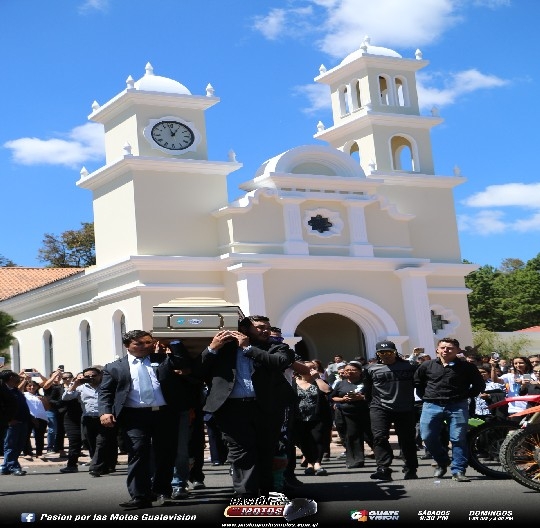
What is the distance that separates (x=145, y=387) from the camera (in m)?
9.62

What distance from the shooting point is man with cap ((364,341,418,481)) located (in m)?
12.0

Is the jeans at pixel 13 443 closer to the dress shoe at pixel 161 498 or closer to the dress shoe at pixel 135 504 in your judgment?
the dress shoe at pixel 161 498

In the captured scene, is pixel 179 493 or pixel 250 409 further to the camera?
pixel 179 493

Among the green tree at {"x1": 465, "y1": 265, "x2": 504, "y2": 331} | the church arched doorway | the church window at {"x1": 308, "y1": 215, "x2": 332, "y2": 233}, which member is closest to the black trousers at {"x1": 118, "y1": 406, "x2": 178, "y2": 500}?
the church window at {"x1": 308, "y1": 215, "x2": 332, "y2": 233}

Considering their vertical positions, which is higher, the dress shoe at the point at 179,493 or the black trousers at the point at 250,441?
the black trousers at the point at 250,441

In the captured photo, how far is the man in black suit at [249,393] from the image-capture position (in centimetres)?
904

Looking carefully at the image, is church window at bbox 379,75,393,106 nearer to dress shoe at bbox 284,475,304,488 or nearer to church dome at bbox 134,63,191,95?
church dome at bbox 134,63,191,95

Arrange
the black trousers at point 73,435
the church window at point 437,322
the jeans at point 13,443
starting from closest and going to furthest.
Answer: the jeans at point 13,443, the black trousers at point 73,435, the church window at point 437,322

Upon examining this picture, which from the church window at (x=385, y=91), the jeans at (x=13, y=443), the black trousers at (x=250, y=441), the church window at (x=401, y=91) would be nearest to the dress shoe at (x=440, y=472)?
the black trousers at (x=250, y=441)

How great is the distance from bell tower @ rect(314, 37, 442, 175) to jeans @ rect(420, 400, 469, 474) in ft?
62.2

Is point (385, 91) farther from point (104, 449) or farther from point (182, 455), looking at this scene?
point (182, 455)

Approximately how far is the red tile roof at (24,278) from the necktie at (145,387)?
30.3 meters

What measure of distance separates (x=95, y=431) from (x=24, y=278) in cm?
2776

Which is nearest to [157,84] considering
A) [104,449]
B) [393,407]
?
[104,449]
